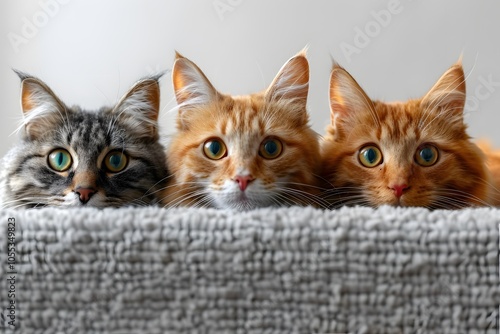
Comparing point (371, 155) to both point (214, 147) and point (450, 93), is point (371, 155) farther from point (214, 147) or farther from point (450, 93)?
point (214, 147)

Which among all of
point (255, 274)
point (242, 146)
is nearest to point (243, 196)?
point (242, 146)

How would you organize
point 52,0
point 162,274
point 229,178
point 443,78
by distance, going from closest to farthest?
1. point 162,274
2. point 229,178
3. point 443,78
4. point 52,0

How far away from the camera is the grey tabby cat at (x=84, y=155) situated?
1.43 m

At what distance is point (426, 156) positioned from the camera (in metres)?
1.48

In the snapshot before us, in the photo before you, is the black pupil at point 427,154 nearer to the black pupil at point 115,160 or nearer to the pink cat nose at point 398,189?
the pink cat nose at point 398,189

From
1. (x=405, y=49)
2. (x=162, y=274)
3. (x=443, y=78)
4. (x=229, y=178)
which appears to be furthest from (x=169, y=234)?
(x=405, y=49)

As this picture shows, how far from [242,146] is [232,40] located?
4.17ft

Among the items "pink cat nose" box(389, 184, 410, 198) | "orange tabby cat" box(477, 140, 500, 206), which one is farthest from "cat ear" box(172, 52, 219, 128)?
"orange tabby cat" box(477, 140, 500, 206)

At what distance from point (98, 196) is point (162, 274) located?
18.7 inches

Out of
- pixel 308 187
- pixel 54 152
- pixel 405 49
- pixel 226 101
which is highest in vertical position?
pixel 405 49

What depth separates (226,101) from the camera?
160cm

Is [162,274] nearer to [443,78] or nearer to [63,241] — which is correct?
[63,241]

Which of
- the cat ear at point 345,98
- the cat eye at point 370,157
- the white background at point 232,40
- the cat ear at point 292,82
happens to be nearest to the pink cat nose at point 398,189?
the cat eye at point 370,157

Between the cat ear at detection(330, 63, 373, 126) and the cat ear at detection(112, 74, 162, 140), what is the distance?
57 cm
